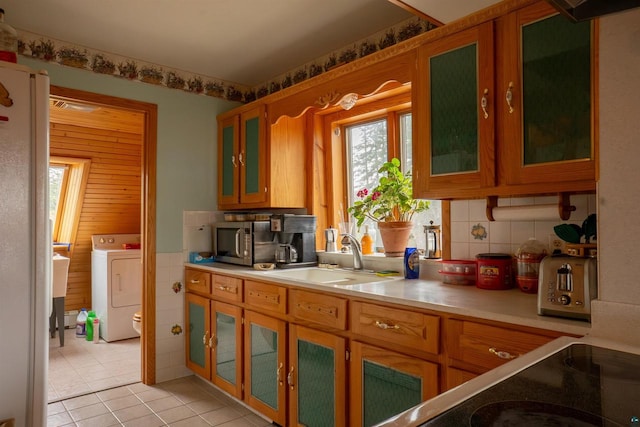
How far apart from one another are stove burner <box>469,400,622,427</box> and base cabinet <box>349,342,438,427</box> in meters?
0.89

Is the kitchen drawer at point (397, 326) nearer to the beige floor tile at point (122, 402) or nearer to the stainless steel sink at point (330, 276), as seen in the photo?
the stainless steel sink at point (330, 276)

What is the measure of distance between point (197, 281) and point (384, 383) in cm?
183

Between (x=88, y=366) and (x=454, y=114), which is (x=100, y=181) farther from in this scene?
(x=454, y=114)

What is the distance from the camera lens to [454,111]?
184 centimetres

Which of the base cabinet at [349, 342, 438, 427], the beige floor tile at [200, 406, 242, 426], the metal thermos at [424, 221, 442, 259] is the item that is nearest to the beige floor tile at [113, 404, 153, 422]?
the beige floor tile at [200, 406, 242, 426]

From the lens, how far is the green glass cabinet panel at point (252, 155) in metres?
3.08

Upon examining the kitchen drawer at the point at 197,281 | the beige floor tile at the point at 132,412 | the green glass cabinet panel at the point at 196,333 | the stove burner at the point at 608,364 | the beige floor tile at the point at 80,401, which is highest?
the stove burner at the point at 608,364

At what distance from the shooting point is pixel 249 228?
9.62ft

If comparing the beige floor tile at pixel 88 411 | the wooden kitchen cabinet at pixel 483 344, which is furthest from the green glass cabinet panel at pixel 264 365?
the wooden kitchen cabinet at pixel 483 344

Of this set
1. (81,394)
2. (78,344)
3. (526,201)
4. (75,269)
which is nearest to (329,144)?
(526,201)

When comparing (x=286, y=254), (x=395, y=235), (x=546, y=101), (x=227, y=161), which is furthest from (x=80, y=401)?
(x=546, y=101)

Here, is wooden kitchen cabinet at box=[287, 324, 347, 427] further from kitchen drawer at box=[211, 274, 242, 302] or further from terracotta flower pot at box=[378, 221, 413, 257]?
terracotta flower pot at box=[378, 221, 413, 257]

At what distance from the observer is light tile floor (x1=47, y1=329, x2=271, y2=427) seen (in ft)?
8.45

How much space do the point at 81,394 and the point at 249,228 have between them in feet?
5.42
